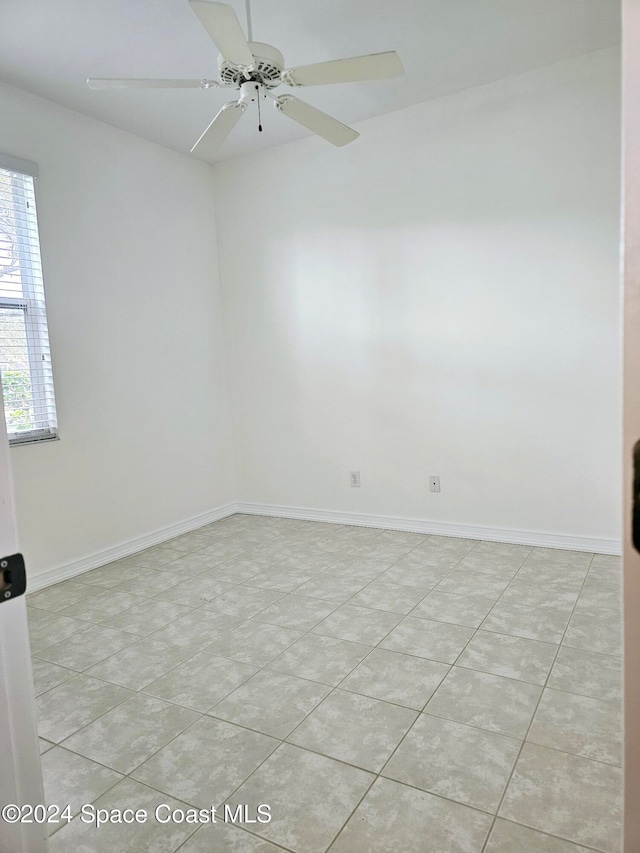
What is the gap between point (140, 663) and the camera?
2217 millimetres

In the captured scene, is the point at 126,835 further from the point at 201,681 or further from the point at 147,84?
the point at 147,84

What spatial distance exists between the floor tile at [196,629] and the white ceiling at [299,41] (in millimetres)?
2670

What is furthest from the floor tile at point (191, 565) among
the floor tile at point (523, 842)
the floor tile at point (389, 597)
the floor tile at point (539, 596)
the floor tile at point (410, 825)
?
the floor tile at point (523, 842)

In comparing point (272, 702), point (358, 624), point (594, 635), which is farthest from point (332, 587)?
point (594, 635)

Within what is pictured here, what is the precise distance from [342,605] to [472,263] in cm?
217

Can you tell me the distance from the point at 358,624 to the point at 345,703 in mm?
583

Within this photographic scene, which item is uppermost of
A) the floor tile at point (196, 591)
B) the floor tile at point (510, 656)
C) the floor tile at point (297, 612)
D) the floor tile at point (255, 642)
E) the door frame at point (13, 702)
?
the door frame at point (13, 702)

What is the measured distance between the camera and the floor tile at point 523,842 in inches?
50.8

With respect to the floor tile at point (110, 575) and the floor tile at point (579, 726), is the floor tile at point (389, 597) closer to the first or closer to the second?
the floor tile at point (579, 726)

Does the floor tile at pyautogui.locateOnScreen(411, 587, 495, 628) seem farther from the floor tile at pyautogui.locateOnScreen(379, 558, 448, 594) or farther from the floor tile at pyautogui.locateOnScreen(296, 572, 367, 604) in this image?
the floor tile at pyautogui.locateOnScreen(296, 572, 367, 604)

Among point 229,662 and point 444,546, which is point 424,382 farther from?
point 229,662

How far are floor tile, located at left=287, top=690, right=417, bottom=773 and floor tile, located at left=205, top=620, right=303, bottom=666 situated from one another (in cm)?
41

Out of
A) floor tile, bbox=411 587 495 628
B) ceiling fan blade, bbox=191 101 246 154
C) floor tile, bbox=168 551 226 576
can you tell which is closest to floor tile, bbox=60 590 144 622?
floor tile, bbox=168 551 226 576

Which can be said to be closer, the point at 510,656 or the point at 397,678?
the point at 397,678
